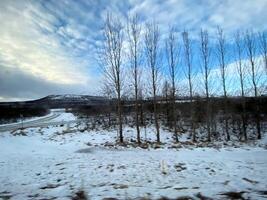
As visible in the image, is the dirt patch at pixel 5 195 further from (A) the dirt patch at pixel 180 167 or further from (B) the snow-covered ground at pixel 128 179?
(A) the dirt patch at pixel 180 167

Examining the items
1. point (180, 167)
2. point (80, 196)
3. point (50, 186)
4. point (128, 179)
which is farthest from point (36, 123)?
point (80, 196)

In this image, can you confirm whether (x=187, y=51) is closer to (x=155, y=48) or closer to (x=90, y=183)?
(x=155, y=48)

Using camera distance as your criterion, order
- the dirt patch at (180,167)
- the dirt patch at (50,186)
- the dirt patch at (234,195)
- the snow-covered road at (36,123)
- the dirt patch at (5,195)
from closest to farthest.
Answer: the dirt patch at (234,195)
the dirt patch at (5,195)
the dirt patch at (50,186)
the dirt patch at (180,167)
the snow-covered road at (36,123)

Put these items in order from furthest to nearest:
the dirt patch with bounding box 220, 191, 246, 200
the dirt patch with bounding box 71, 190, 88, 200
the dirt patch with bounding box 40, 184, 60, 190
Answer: the dirt patch with bounding box 40, 184, 60, 190
the dirt patch with bounding box 71, 190, 88, 200
the dirt patch with bounding box 220, 191, 246, 200

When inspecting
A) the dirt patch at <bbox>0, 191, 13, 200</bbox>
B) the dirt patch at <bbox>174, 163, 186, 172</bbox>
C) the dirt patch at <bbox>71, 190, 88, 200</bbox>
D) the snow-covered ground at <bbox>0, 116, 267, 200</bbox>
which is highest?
the dirt patch at <bbox>0, 191, 13, 200</bbox>

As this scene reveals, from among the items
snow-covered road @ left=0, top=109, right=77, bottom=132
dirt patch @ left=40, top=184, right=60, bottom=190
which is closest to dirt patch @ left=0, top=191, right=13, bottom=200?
dirt patch @ left=40, top=184, right=60, bottom=190

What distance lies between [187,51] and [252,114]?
1511cm

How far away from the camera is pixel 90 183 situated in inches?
284

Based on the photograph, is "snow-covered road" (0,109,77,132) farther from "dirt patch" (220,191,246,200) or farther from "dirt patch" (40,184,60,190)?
"dirt patch" (220,191,246,200)

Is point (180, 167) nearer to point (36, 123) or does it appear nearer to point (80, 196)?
point (80, 196)

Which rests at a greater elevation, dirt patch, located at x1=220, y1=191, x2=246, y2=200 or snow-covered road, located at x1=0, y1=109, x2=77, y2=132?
snow-covered road, located at x1=0, y1=109, x2=77, y2=132

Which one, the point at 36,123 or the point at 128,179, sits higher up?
the point at 36,123

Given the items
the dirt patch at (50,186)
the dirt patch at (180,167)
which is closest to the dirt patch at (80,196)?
the dirt patch at (50,186)

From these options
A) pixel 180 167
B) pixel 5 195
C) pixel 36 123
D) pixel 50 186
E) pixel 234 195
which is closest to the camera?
pixel 234 195
